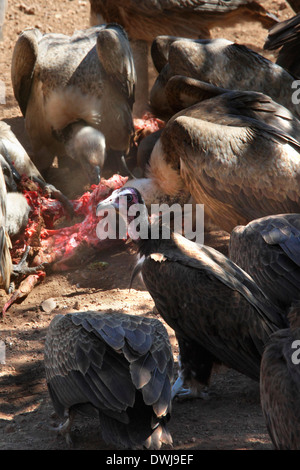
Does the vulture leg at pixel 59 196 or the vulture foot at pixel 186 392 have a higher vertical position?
the vulture foot at pixel 186 392

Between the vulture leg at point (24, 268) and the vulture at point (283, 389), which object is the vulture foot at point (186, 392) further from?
the vulture leg at point (24, 268)

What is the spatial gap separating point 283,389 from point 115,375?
73 centimetres

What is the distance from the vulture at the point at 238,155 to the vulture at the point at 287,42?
1006mm

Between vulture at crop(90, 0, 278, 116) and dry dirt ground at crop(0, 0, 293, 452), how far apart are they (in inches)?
98.2

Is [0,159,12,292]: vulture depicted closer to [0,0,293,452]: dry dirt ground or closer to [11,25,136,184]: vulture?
[0,0,293,452]: dry dirt ground

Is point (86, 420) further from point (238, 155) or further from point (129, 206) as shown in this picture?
point (238, 155)

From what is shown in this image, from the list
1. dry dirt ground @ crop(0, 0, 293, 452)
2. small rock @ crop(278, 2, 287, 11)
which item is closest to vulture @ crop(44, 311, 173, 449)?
dry dirt ground @ crop(0, 0, 293, 452)

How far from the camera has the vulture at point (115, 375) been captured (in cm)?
278

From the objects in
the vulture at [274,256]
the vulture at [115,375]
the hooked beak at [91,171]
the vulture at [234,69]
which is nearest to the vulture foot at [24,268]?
the hooked beak at [91,171]

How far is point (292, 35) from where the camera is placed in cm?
579

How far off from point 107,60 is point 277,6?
3909mm

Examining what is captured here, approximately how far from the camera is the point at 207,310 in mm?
3404
